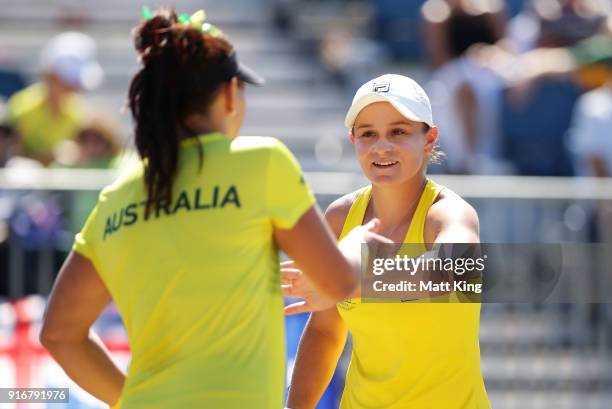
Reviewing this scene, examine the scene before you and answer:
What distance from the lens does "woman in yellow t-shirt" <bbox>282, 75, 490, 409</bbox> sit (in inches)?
150

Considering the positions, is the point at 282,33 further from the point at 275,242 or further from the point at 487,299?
the point at 275,242

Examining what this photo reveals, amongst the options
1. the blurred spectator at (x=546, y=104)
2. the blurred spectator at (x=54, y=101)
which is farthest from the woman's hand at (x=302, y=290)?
the blurred spectator at (x=546, y=104)

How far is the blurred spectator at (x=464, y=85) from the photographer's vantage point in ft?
29.5

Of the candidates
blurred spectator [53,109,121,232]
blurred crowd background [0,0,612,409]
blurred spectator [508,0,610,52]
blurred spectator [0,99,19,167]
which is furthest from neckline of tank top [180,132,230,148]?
blurred spectator [508,0,610,52]

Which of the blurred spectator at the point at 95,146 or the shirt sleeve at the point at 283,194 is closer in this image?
the shirt sleeve at the point at 283,194

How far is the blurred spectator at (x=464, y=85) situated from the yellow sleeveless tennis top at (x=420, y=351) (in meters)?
4.90

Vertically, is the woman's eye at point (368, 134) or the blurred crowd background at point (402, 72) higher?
the blurred crowd background at point (402, 72)

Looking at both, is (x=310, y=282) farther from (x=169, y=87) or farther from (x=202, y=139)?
(x=169, y=87)

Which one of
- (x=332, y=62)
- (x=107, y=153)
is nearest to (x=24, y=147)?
(x=107, y=153)

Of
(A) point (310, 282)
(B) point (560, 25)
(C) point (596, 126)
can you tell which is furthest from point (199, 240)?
(B) point (560, 25)

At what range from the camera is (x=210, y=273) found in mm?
3178

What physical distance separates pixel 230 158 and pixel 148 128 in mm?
251

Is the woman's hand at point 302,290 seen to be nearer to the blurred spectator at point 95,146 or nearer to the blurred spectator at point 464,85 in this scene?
the blurred spectator at point 95,146

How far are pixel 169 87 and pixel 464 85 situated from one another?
19.9 feet
